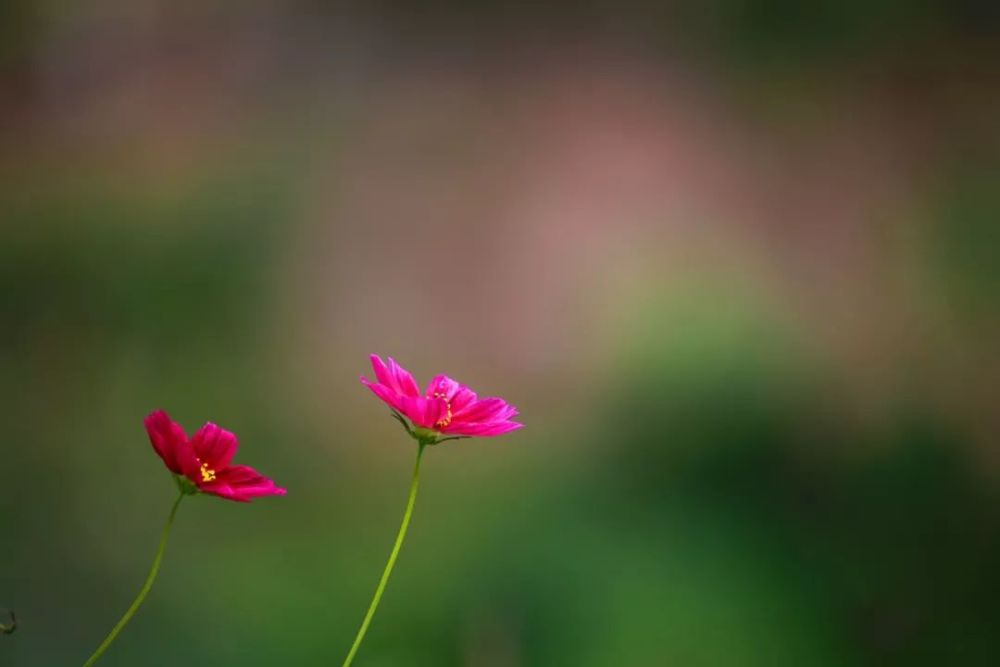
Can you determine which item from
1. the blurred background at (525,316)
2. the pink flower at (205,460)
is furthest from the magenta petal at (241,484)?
the blurred background at (525,316)

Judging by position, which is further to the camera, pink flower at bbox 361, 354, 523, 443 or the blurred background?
the blurred background

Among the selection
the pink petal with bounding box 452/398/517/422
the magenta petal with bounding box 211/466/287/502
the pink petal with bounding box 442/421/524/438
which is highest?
the pink petal with bounding box 452/398/517/422

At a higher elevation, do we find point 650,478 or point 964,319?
point 964,319

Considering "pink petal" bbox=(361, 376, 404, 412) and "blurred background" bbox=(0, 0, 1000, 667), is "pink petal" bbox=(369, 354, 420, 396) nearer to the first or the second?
"pink petal" bbox=(361, 376, 404, 412)

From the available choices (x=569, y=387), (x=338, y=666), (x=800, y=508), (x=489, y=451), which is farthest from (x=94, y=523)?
(x=800, y=508)

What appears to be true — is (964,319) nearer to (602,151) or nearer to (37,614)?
(602,151)

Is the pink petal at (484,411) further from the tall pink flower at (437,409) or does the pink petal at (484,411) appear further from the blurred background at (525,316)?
the blurred background at (525,316)

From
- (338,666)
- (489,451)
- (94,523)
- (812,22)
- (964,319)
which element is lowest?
(338,666)

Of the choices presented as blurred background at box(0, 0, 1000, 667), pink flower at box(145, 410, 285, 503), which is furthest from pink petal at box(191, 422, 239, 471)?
blurred background at box(0, 0, 1000, 667)
